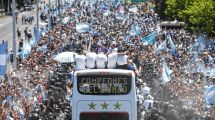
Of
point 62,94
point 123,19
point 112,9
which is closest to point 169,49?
point 62,94

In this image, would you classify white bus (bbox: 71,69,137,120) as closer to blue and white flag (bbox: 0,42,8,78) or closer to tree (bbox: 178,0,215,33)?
blue and white flag (bbox: 0,42,8,78)

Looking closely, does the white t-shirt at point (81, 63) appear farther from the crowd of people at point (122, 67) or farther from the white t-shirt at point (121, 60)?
the white t-shirt at point (121, 60)

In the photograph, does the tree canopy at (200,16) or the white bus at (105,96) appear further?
the tree canopy at (200,16)

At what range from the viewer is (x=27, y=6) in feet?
318

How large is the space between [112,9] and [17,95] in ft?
174

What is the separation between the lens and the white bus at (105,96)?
1753 centimetres

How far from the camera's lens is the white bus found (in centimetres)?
1753

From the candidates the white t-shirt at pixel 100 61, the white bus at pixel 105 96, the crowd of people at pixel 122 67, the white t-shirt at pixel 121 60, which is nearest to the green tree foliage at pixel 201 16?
the crowd of people at pixel 122 67

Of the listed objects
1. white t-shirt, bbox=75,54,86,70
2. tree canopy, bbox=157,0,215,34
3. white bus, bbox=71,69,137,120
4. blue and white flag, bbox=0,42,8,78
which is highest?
white t-shirt, bbox=75,54,86,70

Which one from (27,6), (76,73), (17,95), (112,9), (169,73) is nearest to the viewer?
(76,73)

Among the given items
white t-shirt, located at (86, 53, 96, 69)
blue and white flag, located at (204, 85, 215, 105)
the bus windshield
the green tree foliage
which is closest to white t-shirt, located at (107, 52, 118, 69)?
white t-shirt, located at (86, 53, 96, 69)

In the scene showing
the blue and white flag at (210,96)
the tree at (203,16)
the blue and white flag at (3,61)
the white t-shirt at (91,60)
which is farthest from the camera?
the tree at (203,16)

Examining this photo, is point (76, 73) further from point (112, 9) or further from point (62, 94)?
point (112, 9)

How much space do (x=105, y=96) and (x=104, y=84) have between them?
1.02ft
